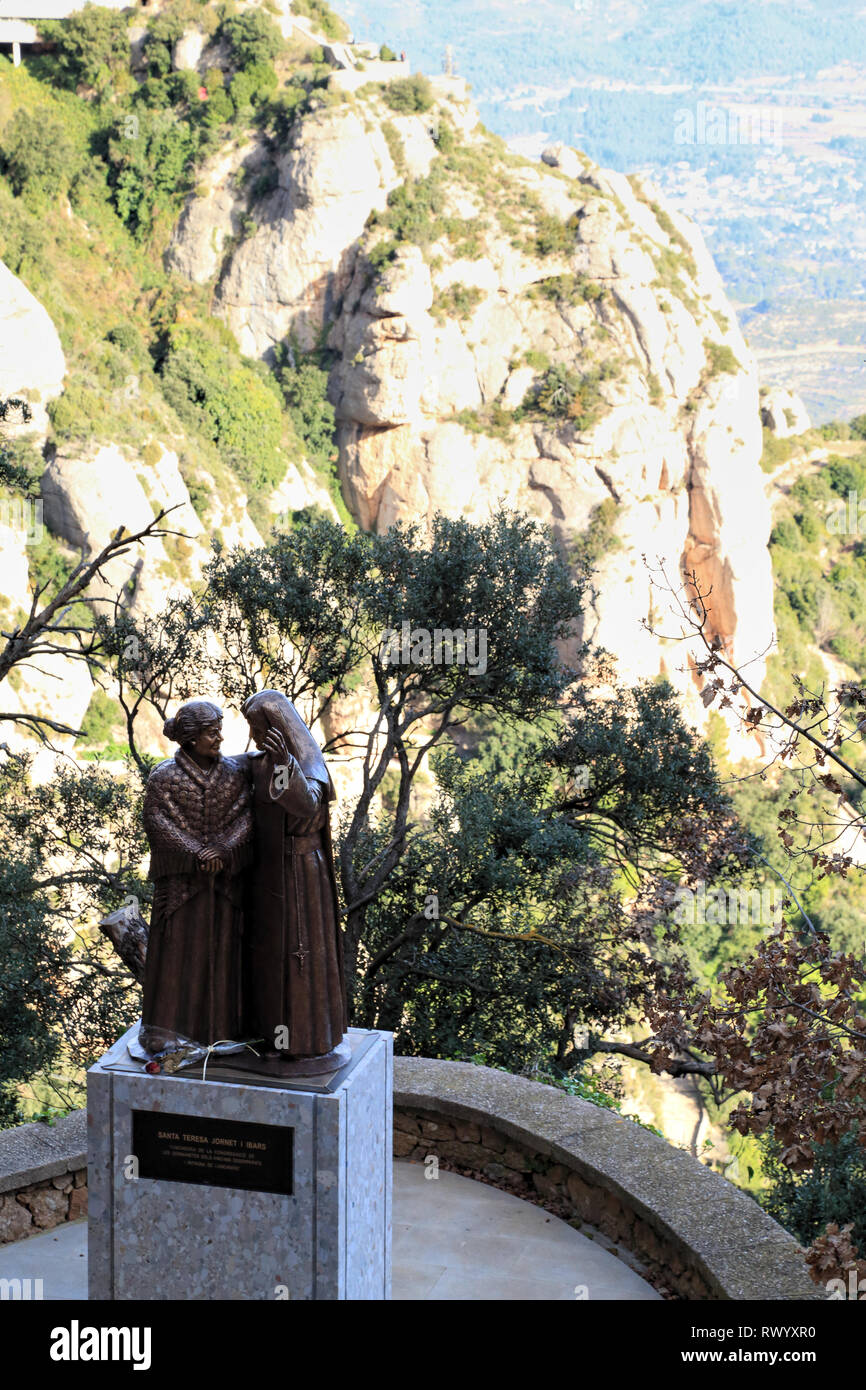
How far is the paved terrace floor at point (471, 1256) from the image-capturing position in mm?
6695

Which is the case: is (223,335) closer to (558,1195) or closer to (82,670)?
(82,670)

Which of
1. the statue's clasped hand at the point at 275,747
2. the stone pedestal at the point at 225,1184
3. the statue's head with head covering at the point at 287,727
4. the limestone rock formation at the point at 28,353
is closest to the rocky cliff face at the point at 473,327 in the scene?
the limestone rock formation at the point at 28,353

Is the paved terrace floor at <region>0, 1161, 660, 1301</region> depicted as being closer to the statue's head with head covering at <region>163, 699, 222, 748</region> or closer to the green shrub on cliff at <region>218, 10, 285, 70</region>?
the statue's head with head covering at <region>163, 699, 222, 748</region>

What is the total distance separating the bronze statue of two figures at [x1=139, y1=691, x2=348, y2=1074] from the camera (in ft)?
18.5

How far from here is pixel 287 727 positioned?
18.9ft

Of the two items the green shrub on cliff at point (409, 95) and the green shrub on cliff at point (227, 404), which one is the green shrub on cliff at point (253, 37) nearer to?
the green shrub on cliff at point (409, 95)

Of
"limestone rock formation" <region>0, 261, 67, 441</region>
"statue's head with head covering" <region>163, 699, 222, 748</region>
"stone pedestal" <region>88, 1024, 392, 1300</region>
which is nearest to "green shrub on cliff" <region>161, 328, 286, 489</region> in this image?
"limestone rock formation" <region>0, 261, 67, 441</region>

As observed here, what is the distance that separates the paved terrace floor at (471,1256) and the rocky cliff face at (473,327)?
129 feet

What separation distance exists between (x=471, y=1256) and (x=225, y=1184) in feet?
6.80

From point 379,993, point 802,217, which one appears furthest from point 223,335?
point 802,217

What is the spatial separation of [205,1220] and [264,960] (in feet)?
3.74

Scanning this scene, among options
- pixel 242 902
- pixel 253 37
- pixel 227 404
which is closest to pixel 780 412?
pixel 227 404

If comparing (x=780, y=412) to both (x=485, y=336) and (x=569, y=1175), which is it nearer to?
(x=485, y=336)

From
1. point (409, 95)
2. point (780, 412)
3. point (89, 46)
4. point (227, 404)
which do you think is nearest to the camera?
point (227, 404)
